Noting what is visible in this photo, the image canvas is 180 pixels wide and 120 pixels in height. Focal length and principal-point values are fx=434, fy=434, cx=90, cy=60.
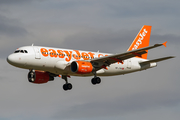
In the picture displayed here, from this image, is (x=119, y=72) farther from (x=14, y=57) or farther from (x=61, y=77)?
(x=14, y=57)

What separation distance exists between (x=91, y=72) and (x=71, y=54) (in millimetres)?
3755

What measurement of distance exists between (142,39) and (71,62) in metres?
17.5

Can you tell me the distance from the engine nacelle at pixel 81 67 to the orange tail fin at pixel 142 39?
43.2 ft

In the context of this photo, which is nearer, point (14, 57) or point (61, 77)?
point (14, 57)

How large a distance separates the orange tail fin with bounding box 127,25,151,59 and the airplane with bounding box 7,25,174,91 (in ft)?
14.8

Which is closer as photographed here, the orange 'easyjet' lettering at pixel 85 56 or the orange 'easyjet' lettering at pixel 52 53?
the orange 'easyjet' lettering at pixel 52 53

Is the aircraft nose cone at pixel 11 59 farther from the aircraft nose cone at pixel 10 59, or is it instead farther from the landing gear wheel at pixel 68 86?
the landing gear wheel at pixel 68 86

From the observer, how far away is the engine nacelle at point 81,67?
5812cm

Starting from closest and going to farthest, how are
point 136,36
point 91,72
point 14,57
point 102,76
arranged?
point 14,57 → point 91,72 → point 102,76 → point 136,36

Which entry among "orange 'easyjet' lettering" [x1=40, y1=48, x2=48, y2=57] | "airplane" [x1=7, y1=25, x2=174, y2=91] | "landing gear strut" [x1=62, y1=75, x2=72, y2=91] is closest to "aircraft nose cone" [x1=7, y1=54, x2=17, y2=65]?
"airplane" [x1=7, y1=25, x2=174, y2=91]

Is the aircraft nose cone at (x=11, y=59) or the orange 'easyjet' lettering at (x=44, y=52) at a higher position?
the orange 'easyjet' lettering at (x=44, y=52)

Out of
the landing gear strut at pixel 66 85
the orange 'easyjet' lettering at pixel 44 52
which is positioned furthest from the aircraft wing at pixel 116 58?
the landing gear strut at pixel 66 85

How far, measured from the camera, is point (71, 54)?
60281mm

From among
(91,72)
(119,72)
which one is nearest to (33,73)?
(91,72)
